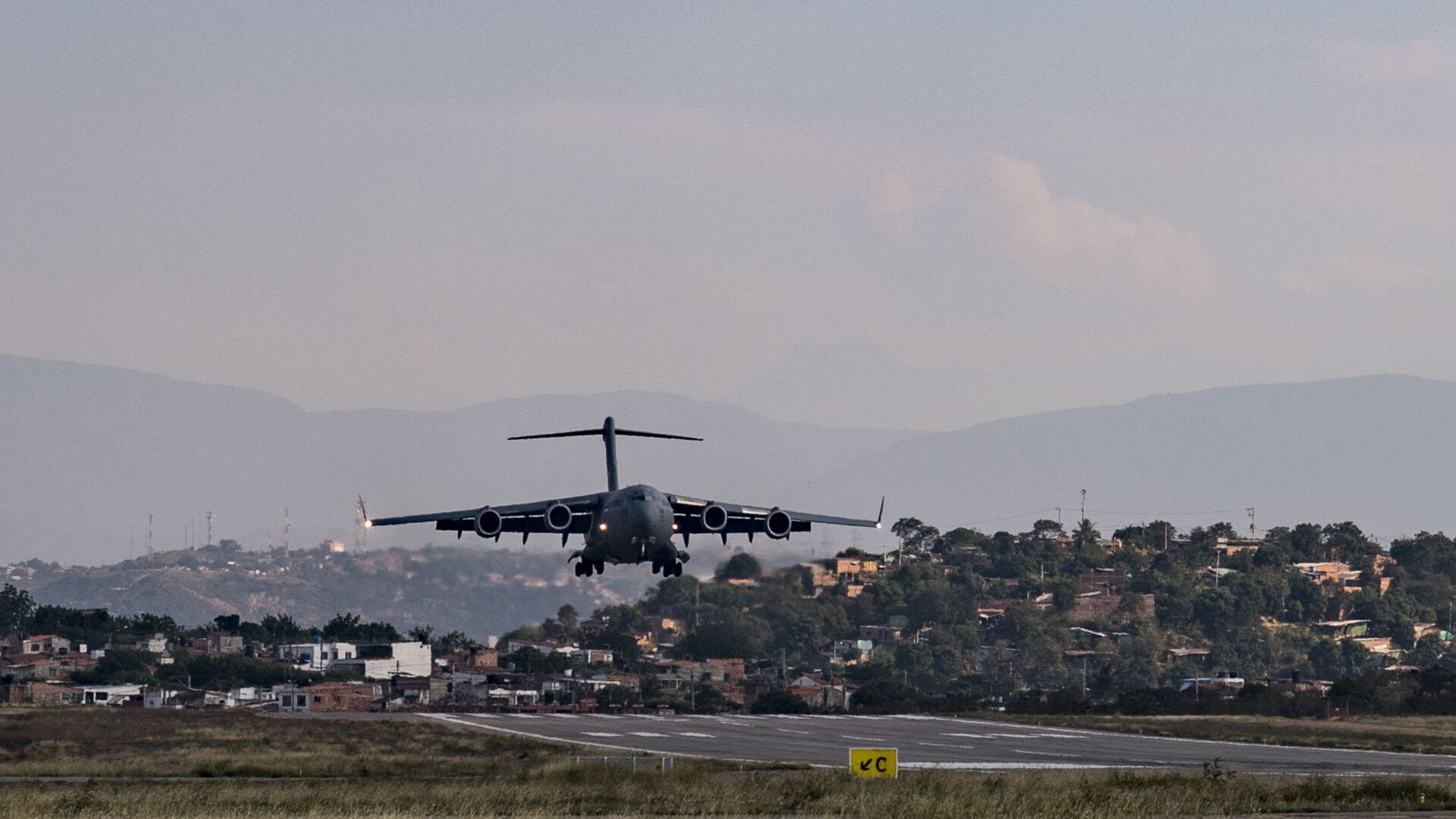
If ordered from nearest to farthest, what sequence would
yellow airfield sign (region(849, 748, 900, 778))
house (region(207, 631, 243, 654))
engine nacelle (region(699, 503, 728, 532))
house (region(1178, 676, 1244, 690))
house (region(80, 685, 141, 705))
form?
1. yellow airfield sign (region(849, 748, 900, 778))
2. engine nacelle (region(699, 503, 728, 532))
3. house (region(1178, 676, 1244, 690))
4. house (region(80, 685, 141, 705))
5. house (region(207, 631, 243, 654))

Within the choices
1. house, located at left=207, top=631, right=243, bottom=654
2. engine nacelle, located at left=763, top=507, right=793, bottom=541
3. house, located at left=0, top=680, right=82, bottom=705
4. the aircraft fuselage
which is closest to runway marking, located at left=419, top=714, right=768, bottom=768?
engine nacelle, located at left=763, top=507, right=793, bottom=541

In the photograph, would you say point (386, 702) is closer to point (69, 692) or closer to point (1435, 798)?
point (69, 692)

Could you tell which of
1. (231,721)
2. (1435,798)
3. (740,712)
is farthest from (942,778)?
(740,712)

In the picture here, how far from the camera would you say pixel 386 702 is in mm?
143125

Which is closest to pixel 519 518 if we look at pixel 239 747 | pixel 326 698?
pixel 239 747

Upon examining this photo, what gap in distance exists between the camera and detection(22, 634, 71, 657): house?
17888 centimetres

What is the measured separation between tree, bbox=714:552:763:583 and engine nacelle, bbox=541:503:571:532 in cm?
5696

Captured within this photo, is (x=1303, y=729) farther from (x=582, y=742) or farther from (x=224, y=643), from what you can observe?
(x=224, y=643)

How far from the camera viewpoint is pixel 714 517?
76.7 metres

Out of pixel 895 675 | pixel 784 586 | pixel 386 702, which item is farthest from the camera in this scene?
pixel 895 675

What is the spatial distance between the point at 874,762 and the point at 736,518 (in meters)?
33.8

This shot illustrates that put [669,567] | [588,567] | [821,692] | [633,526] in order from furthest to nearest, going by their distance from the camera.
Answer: [821,692] → [588,567] → [669,567] → [633,526]

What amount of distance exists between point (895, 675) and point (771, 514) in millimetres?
126750

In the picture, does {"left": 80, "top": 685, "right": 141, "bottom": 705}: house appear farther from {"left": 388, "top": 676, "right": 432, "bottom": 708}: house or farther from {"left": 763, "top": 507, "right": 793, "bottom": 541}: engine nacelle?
{"left": 763, "top": 507, "right": 793, "bottom": 541}: engine nacelle
